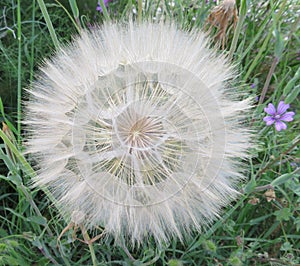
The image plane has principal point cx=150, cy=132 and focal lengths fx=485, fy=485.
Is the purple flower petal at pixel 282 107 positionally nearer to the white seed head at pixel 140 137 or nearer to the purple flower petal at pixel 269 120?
the purple flower petal at pixel 269 120

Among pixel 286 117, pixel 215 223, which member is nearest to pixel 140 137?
pixel 215 223

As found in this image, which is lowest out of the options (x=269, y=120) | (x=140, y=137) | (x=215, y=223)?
(x=215, y=223)

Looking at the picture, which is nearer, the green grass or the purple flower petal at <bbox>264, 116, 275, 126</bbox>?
the green grass

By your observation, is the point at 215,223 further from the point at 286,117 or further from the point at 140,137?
the point at 140,137

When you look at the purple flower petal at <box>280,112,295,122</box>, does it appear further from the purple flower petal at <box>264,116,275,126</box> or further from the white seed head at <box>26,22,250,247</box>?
the white seed head at <box>26,22,250,247</box>

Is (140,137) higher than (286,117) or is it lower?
higher

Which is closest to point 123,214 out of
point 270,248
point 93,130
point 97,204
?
point 97,204

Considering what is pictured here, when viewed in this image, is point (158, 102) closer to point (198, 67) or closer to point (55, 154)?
point (198, 67)

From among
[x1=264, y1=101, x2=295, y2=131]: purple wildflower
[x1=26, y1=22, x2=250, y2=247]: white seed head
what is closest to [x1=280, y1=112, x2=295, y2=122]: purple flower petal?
[x1=264, y1=101, x2=295, y2=131]: purple wildflower
